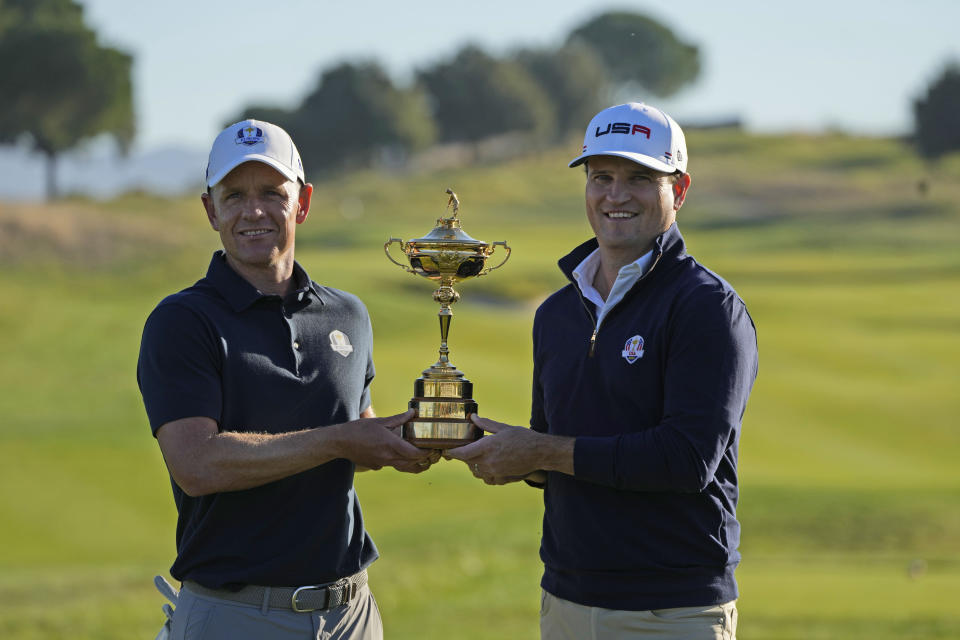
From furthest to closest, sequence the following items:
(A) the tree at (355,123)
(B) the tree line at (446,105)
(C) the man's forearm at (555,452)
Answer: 1. (B) the tree line at (446,105)
2. (A) the tree at (355,123)
3. (C) the man's forearm at (555,452)

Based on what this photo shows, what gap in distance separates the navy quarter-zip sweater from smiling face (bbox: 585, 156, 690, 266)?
0.09m

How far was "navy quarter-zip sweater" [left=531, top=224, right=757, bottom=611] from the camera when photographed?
13.6 feet

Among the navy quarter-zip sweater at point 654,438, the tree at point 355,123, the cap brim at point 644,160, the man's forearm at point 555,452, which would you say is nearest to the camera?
the navy quarter-zip sweater at point 654,438

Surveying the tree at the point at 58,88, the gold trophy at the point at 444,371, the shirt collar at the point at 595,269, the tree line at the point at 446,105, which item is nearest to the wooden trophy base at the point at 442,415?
the gold trophy at the point at 444,371

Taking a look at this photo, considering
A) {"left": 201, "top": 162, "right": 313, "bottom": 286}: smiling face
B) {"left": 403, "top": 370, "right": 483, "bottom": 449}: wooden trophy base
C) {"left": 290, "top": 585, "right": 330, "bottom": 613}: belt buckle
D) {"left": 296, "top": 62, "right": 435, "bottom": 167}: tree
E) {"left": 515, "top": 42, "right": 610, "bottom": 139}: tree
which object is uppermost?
{"left": 515, "top": 42, "right": 610, "bottom": 139}: tree

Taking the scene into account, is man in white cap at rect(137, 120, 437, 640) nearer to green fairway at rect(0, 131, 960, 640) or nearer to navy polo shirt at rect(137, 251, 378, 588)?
navy polo shirt at rect(137, 251, 378, 588)

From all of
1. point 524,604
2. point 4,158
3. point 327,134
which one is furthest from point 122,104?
point 524,604

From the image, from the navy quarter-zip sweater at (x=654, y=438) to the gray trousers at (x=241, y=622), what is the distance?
816 millimetres

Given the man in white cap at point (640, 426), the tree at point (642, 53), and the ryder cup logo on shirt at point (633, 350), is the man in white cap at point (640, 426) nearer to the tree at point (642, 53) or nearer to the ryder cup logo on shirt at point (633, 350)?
the ryder cup logo on shirt at point (633, 350)

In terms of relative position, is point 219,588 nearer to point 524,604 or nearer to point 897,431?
point 524,604

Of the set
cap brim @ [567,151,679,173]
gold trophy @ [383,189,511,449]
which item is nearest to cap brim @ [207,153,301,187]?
gold trophy @ [383,189,511,449]

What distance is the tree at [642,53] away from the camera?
353 feet

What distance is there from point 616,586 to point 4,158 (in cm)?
6153

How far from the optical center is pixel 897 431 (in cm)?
2033
